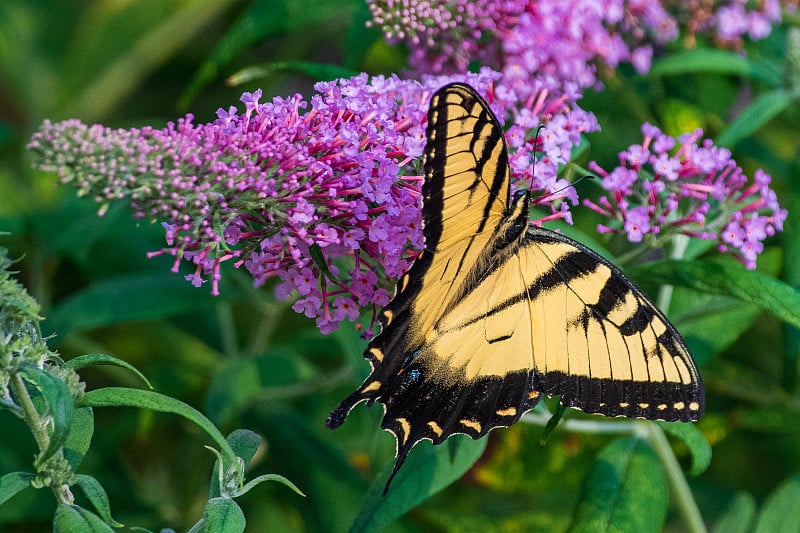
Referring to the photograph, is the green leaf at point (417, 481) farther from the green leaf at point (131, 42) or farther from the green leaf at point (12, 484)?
the green leaf at point (131, 42)

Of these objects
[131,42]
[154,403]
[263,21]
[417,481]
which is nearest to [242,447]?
[154,403]

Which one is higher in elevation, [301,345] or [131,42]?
[131,42]

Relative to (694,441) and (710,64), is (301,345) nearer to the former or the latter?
(694,441)

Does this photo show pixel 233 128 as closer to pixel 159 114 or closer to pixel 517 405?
pixel 517 405

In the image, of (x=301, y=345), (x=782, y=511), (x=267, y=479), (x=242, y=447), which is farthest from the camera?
(x=301, y=345)

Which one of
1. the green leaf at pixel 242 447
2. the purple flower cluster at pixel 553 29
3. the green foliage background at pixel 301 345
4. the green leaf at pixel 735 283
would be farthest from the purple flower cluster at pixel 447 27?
the green leaf at pixel 242 447
